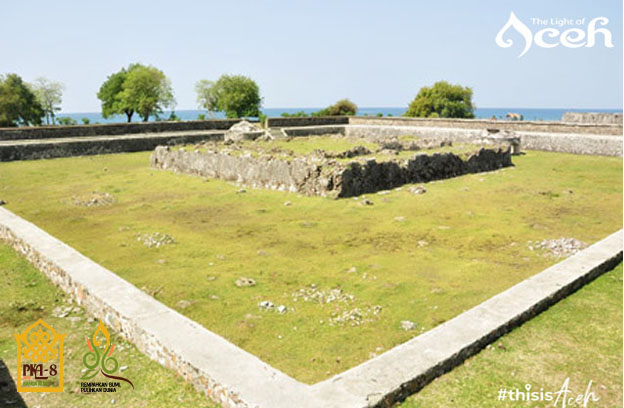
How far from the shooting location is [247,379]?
372cm

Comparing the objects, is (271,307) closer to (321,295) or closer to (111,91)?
(321,295)

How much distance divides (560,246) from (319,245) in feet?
13.3

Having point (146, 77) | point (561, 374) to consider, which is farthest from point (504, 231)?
point (146, 77)

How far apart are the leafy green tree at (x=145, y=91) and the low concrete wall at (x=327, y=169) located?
3216 centimetres

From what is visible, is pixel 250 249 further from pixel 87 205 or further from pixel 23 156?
pixel 23 156

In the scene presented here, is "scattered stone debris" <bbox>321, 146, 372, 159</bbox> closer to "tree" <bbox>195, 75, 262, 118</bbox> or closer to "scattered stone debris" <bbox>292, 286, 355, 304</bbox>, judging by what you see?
"scattered stone debris" <bbox>292, 286, 355, 304</bbox>

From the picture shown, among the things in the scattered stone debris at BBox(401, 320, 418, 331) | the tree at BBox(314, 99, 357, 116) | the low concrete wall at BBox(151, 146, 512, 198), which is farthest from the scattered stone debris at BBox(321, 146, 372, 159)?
the tree at BBox(314, 99, 357, 116)

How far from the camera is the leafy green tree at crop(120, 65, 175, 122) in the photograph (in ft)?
156

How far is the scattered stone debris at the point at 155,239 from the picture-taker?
8.67 m

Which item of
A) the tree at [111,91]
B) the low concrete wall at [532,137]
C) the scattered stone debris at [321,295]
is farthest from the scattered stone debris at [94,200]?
the tree at [111,91]

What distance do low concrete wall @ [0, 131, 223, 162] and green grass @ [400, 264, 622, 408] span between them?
22076 mm

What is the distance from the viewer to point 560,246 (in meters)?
8.17

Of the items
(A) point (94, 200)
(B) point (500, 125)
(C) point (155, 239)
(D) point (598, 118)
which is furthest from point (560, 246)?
(D) point (598, 118)

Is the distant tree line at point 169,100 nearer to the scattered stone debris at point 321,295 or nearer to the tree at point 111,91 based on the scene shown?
the tree at point 111,91
